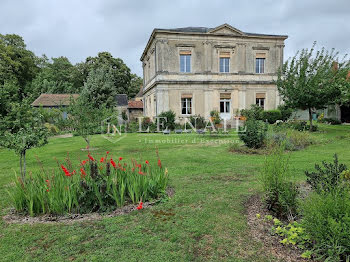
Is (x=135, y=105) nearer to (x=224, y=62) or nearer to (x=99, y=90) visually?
(x=99, y=90)

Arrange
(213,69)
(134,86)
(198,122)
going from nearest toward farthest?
1. (198,122)
2. (213,69)
3. (134,86)

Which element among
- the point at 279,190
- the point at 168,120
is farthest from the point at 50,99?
the point at 279,190

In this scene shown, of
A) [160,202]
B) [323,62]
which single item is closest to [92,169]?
[160,202]

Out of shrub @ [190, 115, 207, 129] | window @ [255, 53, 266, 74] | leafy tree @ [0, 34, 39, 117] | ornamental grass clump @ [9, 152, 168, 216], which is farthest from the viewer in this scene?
leafy tree @ [0, 34, 39, 117]

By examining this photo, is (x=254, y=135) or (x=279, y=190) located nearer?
(x=279, y=190)

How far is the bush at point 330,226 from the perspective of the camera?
2096 mm

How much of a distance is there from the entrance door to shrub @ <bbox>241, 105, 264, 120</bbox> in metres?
1.26

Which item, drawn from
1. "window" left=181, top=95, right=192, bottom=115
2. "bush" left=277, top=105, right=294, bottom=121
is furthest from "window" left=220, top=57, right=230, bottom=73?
"bush" left=277, top=105, right=294, bottom=121

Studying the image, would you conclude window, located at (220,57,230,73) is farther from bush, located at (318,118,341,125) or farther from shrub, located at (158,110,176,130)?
bush, located at (318,118,341,125)

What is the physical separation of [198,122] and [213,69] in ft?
16.5

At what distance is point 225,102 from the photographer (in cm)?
2095

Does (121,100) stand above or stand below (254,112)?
above

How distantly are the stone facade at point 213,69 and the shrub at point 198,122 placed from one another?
35.4 inches

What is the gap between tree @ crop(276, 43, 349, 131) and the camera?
→ 41.8ft
